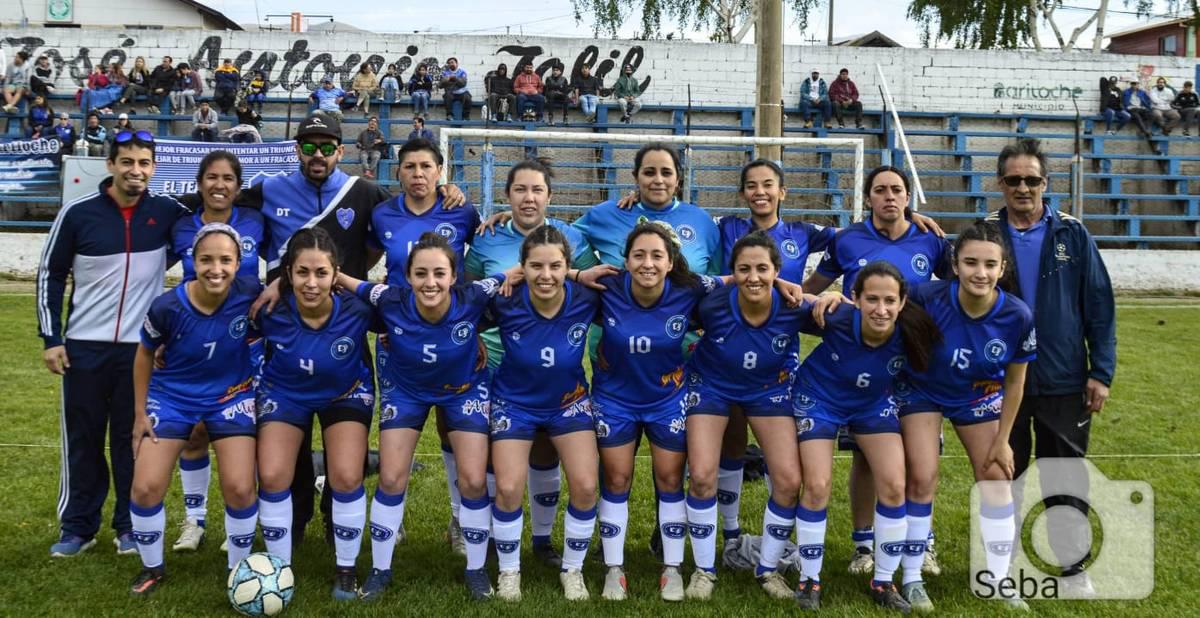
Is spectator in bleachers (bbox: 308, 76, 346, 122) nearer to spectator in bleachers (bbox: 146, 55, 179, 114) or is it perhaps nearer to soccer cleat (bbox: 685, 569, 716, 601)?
spectator in bleachers (bbox: 146, 55, 179, 114)

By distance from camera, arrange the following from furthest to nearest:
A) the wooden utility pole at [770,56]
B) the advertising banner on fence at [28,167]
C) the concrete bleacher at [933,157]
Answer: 1. the concrete bleacher at [933,157]
2. the advertising banner on fence at [28,167]
3. the wooden utility pole at [770,56]

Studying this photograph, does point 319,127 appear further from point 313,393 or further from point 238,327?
point 313,393

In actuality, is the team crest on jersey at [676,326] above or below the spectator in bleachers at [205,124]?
below

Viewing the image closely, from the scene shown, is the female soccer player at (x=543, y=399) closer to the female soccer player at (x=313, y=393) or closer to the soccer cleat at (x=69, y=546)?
the female soccer player at (x=313, y=393)

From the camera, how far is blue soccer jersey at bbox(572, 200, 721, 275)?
15.6 feet

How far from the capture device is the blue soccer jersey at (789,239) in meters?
4.72

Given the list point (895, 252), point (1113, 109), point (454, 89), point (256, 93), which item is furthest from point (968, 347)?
point (1113, 109)

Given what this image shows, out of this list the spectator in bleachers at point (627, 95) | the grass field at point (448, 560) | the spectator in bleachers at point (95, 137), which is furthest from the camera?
the spectator in bleachers at point (627, 95)

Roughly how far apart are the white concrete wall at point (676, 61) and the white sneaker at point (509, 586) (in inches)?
688

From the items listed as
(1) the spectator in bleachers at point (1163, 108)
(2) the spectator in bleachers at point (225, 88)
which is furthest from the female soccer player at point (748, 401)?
(1) the spectator in bleachers at point (1163, 108)

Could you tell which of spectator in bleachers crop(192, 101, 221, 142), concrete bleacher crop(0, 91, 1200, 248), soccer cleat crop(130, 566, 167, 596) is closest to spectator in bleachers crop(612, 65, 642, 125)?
concrete bleacher crop(0, 91, 1200, 248)

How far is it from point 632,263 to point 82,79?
64.6ft

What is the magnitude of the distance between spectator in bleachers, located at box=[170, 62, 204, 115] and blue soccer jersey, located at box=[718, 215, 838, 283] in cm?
1683

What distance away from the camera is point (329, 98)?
1880cm
